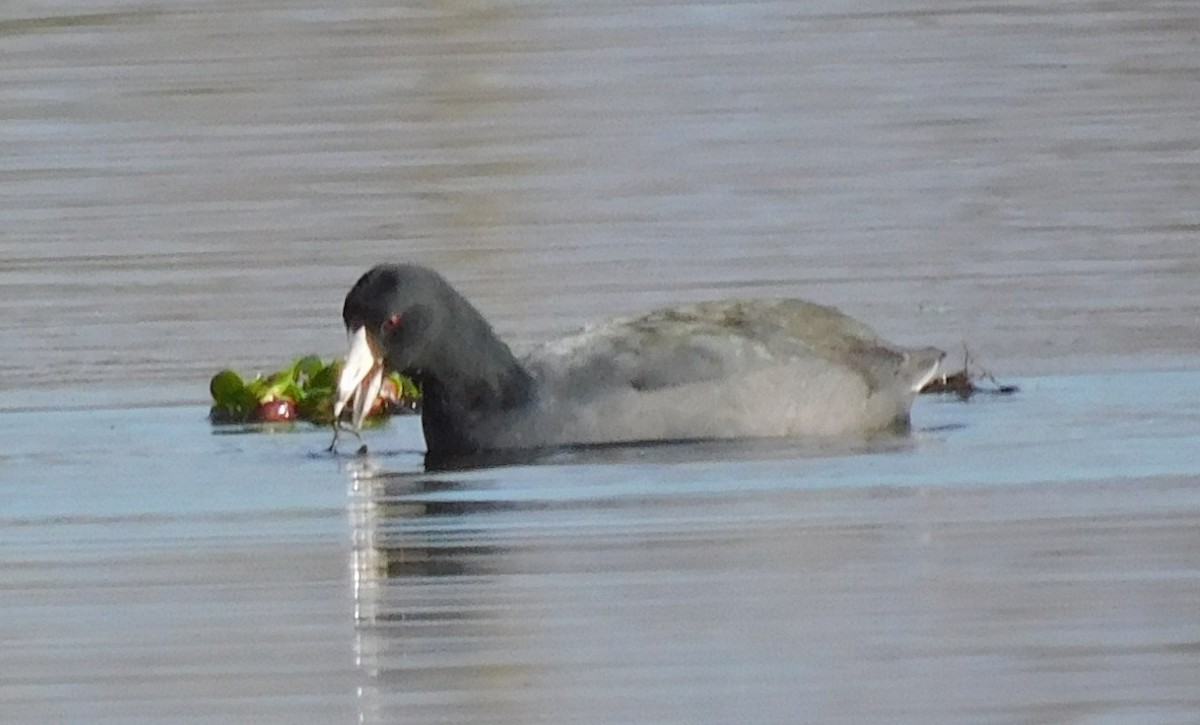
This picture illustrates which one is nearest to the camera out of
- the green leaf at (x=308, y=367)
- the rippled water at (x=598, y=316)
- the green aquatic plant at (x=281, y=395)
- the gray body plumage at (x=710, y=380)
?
the rippled water at (x=598, y=316)

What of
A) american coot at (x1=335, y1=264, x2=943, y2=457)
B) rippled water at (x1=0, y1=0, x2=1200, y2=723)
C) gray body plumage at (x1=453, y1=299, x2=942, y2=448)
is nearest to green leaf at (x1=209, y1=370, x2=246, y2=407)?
rippled water at (x1=0, y1=0, x2=1200, y2=723)

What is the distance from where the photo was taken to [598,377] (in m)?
13.2

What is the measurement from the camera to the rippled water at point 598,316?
9.33 metres

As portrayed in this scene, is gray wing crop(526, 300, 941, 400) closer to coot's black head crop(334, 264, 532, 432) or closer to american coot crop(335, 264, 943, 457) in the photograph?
american coot crop(335, 264, 943, 457)

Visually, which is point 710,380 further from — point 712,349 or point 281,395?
point 281,395

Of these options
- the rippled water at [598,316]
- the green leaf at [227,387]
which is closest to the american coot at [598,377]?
the rippled water at [598,316]

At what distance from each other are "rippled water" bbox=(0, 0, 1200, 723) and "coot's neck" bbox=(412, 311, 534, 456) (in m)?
0.29

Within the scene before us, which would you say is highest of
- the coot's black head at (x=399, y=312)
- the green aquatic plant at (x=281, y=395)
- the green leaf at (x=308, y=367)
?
the coot's black head at (x=399, y=312)

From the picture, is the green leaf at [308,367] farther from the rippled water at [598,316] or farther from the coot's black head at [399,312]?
the coot's black head at [399,312]

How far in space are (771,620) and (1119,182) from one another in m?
9.49

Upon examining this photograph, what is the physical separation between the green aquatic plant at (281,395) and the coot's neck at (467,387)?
67 cm

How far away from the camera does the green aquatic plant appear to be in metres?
14.2

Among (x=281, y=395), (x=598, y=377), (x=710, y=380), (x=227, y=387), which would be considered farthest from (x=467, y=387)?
(x=227, y=387)

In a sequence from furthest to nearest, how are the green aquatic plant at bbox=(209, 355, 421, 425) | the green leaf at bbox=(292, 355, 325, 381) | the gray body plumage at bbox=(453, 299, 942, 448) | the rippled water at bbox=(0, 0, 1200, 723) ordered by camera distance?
1. the green leaf at bbox=(292, 355, 325, 381)
2. the green aquatic plant at bbox=(209, 355, 421, 425)
3. the gray body plumage at bbox=(453, 299, 942, 448)
4. the rippled water at bbox=(0, 0, 1200, 723)
